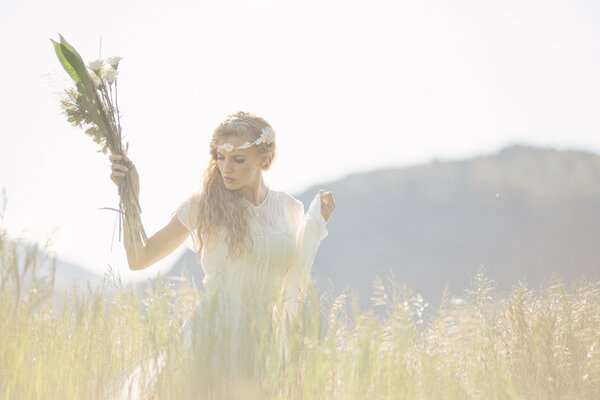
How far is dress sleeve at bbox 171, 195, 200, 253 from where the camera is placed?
4.08 metres

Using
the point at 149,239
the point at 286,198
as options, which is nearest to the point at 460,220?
the point at 286,198

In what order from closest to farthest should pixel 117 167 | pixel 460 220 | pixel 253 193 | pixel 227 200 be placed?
1. pixel 117 167
2. pixel 227 200
3. pixel 253 193
4. pixel 460 220

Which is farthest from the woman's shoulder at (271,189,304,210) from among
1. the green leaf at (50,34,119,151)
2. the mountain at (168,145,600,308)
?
the mountain at (168,145,600,308)

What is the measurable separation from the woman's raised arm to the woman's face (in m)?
0.37

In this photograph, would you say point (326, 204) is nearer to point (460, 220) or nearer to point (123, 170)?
point (123, 170)

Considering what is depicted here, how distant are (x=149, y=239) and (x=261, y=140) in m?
0.80

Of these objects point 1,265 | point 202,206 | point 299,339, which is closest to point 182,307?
point 299,339

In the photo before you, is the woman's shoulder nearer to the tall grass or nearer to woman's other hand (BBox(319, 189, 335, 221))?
woman's other hand (BBox(319, 189, 335, 221))

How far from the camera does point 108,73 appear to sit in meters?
3.80

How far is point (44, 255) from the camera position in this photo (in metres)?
2.19

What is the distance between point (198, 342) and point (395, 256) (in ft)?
136

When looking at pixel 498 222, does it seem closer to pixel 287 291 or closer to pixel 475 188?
pixel 475 188

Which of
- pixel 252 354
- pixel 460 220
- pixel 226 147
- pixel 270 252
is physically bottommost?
pixel 460 220

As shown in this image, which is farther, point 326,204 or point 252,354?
point 326,204
